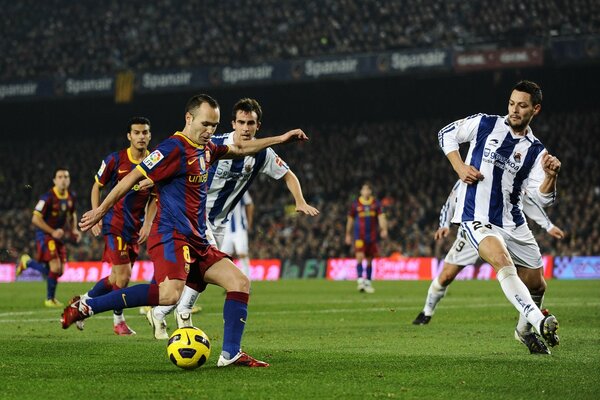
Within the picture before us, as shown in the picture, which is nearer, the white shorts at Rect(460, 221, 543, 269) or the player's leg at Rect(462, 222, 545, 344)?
the player's leg at Rect(462, 222, 545, 344)

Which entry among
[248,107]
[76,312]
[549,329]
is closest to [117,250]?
[248,107]

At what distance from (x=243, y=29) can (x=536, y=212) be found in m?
31.4

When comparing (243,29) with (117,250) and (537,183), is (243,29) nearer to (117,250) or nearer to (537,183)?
(117,250)

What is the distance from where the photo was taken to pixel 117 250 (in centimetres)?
1146

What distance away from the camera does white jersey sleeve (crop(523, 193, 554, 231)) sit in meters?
10.0

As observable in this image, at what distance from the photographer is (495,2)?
119 ft

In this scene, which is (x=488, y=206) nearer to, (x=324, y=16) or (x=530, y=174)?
(x=530, y=174)

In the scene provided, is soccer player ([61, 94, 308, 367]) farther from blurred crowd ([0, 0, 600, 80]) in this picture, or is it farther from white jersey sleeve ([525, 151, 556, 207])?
blurred crowd ([0, 0, 600, 80])

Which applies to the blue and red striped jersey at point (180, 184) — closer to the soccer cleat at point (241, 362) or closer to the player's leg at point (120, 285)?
the soccer cleat at point (241, 362)

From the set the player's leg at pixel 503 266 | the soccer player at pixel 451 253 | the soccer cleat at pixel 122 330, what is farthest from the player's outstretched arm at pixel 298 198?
the soccer cleat at pixel 122 330

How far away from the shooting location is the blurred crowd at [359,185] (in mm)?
32469

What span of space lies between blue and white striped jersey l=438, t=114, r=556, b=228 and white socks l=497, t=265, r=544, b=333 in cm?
65

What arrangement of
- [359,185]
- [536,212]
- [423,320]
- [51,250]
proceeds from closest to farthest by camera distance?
[536,212]
[423,320]
[51,250]
[359,185]

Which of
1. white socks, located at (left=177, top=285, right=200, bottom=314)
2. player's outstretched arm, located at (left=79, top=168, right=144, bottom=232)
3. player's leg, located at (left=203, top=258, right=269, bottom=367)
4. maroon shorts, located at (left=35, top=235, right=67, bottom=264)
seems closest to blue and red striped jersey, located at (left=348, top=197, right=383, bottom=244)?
maroon shorts, located at (left=35, top=235, right=67, bottom=264)
